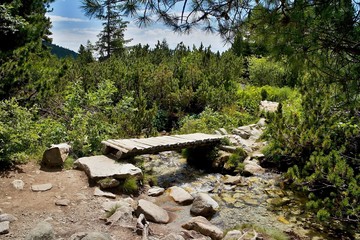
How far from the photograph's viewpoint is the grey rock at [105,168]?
16.3ft

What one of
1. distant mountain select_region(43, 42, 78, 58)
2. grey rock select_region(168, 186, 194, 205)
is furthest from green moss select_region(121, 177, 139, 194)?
distant mountain select_region(43, 42, 78, 58)

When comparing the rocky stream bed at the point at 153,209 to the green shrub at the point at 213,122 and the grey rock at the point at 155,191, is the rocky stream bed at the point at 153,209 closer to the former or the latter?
the grey rock at the point at 155,191

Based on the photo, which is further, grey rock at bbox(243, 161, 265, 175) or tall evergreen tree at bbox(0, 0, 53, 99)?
grey rock at bbox(243, 161, 265, 175)

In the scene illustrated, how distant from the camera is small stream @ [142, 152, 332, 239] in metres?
4.42

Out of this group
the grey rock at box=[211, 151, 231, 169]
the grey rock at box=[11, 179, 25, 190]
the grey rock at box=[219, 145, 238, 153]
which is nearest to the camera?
the grey rock at box=[11, 179, 25, 190]

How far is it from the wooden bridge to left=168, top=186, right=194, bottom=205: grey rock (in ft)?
3.13

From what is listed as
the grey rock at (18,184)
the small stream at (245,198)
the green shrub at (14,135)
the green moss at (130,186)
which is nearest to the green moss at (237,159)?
the small stream at (245,198)

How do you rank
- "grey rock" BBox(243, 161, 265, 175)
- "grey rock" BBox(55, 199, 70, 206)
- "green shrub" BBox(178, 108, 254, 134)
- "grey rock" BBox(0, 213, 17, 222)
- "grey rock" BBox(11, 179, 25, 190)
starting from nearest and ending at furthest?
"grey rock" BBox(0, 213, 17, 222), "grey rock" BBox(55, 199, 70, 206), "grey rock" BBox(11, 179, 25, 190), "grey rock" BBox(243, 161, 265, 175), "green shrub" BBox(178, 108, 254, 134)

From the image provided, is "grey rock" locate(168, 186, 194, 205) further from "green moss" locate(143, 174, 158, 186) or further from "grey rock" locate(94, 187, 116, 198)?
"grey rock" locate(94, 187, 116, 198)

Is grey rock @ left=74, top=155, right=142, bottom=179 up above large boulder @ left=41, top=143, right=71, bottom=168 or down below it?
below

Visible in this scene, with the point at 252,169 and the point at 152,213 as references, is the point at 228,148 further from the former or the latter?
the point at 152,213

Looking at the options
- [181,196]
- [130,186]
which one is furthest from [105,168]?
[181,196]

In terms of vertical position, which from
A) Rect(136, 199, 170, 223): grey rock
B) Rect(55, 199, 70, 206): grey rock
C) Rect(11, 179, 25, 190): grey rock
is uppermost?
Rect(11, 179, 25, 190): grey rock

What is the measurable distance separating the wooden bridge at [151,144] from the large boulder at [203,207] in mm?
1544
